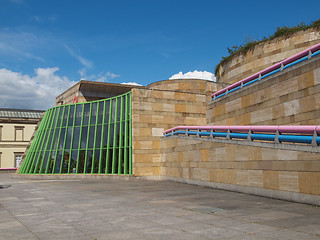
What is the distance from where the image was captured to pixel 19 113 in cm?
6862

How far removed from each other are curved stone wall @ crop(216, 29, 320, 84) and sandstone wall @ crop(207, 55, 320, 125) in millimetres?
6948

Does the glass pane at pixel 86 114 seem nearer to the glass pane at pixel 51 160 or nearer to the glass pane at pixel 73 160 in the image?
the glass pane at pixel 73 160

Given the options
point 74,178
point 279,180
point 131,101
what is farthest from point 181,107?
point 279,180

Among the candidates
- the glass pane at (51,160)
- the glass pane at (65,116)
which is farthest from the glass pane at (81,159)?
the glass pane at (65,116)

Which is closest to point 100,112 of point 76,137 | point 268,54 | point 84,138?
point 84,138

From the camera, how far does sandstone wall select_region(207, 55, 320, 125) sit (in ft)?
46.5

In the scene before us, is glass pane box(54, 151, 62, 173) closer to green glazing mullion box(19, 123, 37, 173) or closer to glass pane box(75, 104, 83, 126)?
glass pane box(75, 104, 83, 126)

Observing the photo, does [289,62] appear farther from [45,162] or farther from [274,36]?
[45,162]

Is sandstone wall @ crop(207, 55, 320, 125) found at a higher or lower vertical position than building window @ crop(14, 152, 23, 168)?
higher

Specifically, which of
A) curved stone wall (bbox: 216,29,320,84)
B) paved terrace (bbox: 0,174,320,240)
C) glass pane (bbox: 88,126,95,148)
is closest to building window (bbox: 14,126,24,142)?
glass pane (bbox: 88,126,95,148)

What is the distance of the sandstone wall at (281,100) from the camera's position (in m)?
14.2

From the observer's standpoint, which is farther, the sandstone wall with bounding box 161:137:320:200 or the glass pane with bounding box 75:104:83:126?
the glass pane with bounding box 75:104:83:126

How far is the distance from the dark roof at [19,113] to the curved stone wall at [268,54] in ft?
174

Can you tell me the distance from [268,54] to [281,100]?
10498 millimetres
